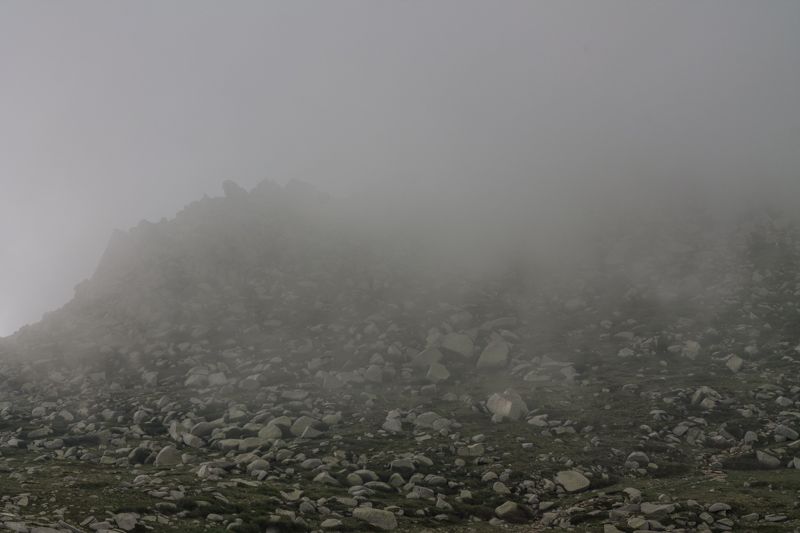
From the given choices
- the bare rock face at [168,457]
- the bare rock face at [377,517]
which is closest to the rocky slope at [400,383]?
the bare rock face at [377,517]

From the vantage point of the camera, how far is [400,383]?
27.3 meters

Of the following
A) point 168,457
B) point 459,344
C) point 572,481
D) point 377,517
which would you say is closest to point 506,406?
point 572,481

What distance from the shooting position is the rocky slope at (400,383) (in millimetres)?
13570

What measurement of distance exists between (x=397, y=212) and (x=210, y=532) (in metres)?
46.0

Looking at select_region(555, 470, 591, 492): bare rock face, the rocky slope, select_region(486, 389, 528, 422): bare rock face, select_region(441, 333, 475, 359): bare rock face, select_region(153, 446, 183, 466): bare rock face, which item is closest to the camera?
the rocky slope

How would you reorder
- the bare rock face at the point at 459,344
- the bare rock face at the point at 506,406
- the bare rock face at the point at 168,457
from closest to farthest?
the bare rock face at the point at 168,457 < the bare rock face at the point at 506,406 < the bare rock face at the point at 459,344

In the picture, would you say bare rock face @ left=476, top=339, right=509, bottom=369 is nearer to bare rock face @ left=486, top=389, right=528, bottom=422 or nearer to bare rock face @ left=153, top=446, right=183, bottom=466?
bare rock face @ left=486, top=389, right=528, bottom=422

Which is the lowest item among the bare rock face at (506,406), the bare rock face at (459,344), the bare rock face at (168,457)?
the bare rock face at (506,406)

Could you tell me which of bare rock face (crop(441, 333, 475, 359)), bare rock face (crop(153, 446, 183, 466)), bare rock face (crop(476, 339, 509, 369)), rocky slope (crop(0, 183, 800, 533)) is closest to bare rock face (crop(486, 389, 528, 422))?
rocky slope (crop(0, 183, 800, 533))

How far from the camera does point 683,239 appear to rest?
42.6 metres

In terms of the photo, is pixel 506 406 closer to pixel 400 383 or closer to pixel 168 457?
pixel 400 383

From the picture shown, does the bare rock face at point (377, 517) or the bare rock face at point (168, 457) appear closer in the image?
the bare rock face at point (377, 517)

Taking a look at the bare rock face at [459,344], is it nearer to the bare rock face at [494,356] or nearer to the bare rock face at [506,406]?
the bare rock face at [494,356]

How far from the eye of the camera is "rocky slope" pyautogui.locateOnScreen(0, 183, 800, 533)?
44.5 ft
